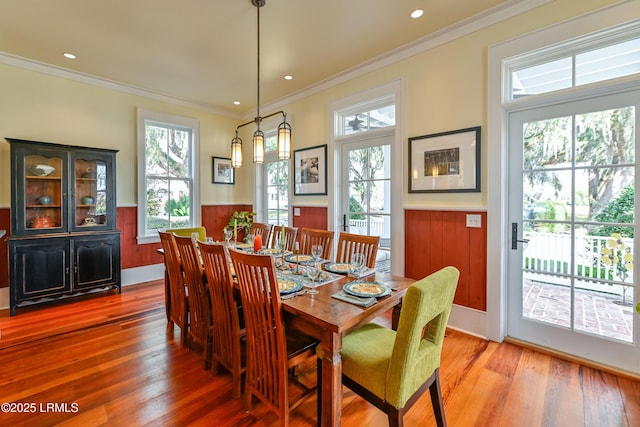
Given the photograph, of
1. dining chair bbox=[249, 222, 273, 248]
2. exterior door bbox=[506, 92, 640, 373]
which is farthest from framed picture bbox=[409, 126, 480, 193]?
dining chair bbox=[249, 222, 273, 248]

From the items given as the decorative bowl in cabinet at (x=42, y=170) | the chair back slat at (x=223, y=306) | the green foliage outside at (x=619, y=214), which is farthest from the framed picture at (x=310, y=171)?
the decorative bowl in cabinet at (x=42, y=170)

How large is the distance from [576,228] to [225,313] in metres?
2.72

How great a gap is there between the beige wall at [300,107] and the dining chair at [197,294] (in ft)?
7.15

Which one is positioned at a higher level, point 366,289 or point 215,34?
point 215,34

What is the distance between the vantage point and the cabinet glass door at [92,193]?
3.58 meters

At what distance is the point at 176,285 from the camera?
252cm

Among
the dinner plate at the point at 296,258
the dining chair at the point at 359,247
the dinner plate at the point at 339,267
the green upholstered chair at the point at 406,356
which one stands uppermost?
the dining chair at the point at 359,247

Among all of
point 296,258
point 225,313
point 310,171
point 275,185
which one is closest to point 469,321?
point 296,258

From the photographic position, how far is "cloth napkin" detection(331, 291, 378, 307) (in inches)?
58.9

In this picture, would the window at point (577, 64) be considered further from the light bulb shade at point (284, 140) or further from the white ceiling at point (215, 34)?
the light bulb shade at point (284, 140)

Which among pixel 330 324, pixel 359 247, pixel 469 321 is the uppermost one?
pixel 359 247

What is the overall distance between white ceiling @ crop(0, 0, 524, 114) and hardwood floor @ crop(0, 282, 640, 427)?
2865 mm

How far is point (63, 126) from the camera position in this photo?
3.61m

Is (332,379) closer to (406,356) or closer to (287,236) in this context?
(406,356)
